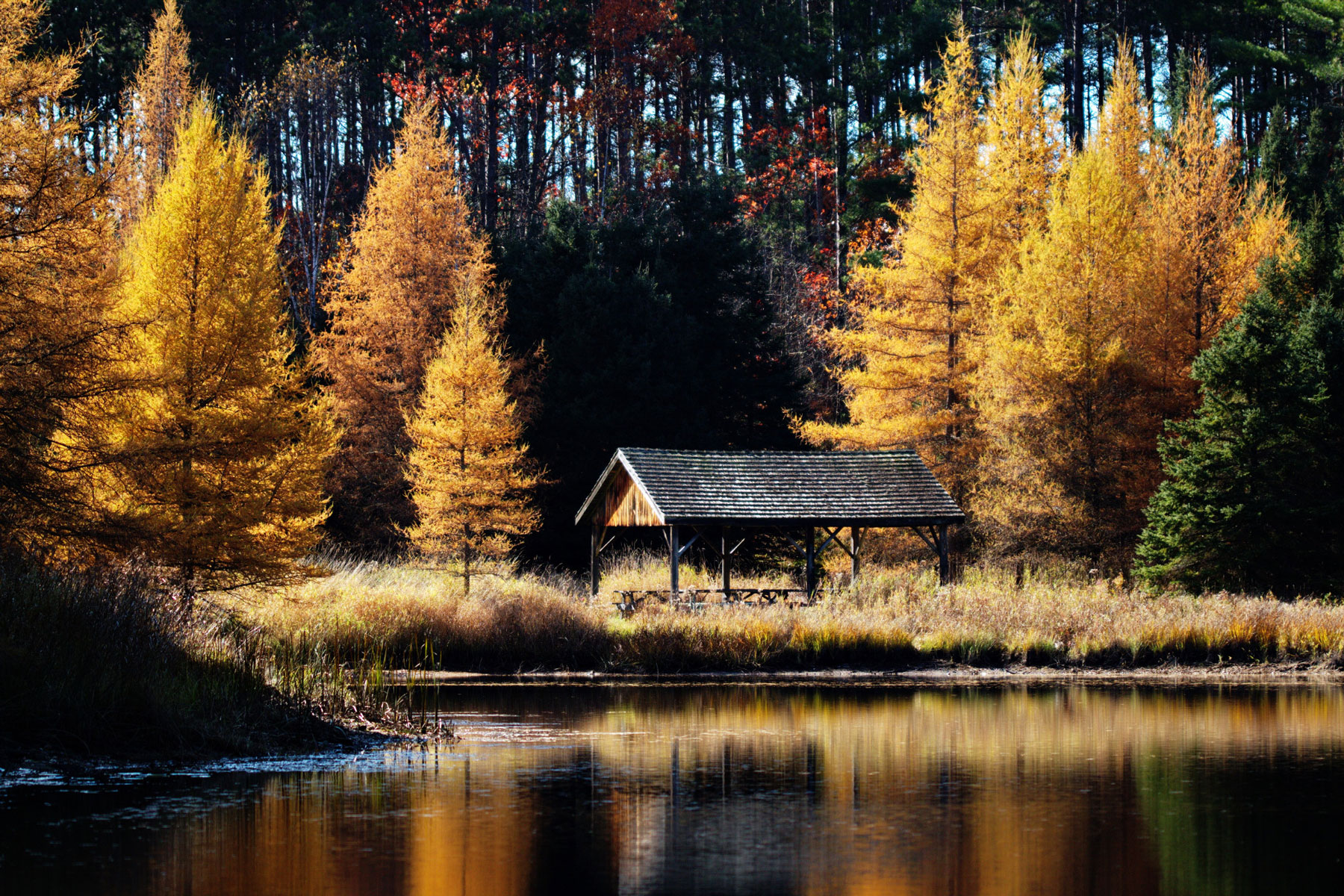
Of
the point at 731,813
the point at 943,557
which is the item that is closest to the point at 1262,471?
the point at 943,557

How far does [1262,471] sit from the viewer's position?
33531 mm

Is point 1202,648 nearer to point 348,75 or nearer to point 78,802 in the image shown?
point 78,802

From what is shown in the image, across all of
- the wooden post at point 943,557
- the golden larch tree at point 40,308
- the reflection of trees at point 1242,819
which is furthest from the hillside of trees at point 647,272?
the reflection of trees at point 1242,819

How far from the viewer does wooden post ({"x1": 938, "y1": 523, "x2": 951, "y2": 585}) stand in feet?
115

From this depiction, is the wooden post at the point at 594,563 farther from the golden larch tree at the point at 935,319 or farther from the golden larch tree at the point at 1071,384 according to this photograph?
the golden larch tree at the point at 1071,384

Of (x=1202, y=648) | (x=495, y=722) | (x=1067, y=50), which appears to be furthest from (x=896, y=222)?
(x=495, y=722)

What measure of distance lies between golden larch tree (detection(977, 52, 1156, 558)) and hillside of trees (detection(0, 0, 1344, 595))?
0.36 feet

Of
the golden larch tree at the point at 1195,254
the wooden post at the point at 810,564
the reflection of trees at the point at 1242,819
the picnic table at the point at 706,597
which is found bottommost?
the reflection of trees at the point at 1242,819

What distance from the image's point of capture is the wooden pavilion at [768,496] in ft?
110

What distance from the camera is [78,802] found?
1305 centimetres

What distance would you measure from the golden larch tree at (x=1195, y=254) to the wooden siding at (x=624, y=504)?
1538 centimetres

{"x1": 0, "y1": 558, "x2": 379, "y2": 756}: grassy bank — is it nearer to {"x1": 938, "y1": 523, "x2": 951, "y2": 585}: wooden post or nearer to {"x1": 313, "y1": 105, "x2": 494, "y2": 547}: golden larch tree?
{"x1": 938, "y1": 523, "x2": 951, "y2": 585}: wooden post

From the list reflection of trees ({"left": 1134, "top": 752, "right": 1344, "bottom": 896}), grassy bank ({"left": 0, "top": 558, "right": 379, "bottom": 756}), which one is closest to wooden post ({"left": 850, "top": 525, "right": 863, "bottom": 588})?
reflection of trees ({"left": 1134, "top": 752, "right": 1344, "bottom": 896})

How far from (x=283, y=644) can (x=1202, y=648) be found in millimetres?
18164
